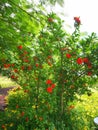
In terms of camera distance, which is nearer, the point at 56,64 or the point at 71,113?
the point at 56,64

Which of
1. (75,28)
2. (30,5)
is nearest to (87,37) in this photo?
(75,28)

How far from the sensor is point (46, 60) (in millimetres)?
6148

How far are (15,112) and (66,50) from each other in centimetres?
287

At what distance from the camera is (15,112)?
7598mm

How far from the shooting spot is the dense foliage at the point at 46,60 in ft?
18.5

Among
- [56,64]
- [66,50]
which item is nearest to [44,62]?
[56,64]

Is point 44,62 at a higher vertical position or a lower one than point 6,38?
lower

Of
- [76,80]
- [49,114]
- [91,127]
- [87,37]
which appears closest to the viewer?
[87,37]

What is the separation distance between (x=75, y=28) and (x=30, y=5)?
4.56ft

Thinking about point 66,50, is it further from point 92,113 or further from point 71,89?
point 92,113

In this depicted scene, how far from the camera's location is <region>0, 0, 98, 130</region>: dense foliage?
565 cm

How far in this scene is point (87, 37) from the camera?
559 cm

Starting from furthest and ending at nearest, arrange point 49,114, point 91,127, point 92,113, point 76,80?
point 92,113 → point 91,127 → point 49,114 → point 76,80

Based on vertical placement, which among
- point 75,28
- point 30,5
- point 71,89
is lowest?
point 71,89
